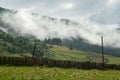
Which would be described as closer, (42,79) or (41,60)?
(42,79)

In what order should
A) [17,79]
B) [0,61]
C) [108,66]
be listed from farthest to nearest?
[108,66], [0,61], [17,79]

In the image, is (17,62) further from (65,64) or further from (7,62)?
(65,64)

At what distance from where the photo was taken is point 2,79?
1723 cm

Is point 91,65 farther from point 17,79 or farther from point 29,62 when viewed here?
point 17,79

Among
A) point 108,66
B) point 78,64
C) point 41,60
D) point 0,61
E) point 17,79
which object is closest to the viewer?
point 17,79

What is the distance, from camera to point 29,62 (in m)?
50.0

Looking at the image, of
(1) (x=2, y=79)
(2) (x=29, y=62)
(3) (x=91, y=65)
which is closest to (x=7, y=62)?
(2) (x=29, y=62)

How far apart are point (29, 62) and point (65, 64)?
8.67 meters

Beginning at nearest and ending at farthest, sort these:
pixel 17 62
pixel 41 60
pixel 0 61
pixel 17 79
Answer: pixel 17 79 < pixel 0 61 < pixel 17 62 < pixel 41 60

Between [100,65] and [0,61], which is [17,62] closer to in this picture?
[0,61]

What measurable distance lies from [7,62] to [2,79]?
96.1 ft

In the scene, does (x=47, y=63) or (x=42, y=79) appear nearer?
(x=42, y=79)

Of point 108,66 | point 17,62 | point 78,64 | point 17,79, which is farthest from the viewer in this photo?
point 108,66

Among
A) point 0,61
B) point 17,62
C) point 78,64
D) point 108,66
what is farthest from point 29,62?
point 108,66
